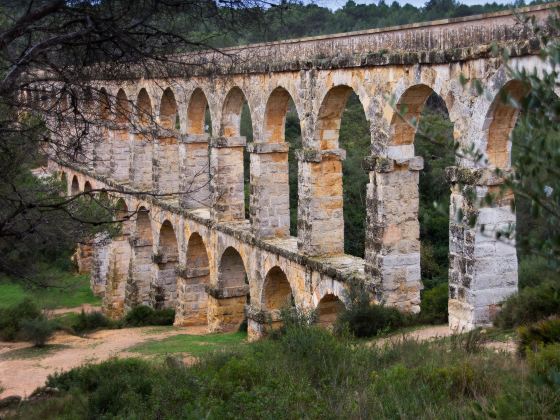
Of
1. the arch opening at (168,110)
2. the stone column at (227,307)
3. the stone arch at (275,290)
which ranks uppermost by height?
the arch opening at (168,110)

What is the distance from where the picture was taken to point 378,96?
11086 mm

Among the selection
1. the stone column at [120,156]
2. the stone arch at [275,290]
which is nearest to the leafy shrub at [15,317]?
the stone column at [120,156]

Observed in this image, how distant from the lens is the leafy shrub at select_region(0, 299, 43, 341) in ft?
59.5

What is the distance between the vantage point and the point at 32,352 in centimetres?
1634

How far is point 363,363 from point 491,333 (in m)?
2.05

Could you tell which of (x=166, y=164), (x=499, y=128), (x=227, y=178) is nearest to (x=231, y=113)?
(x=227, y=178)

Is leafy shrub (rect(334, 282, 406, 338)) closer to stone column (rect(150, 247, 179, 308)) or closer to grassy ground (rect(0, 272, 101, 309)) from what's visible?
stone column (rect(150, 247, 179, 308))

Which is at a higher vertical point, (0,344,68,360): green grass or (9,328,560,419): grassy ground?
(9,328,560,419): grassy ground

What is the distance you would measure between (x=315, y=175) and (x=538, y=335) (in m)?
6.09

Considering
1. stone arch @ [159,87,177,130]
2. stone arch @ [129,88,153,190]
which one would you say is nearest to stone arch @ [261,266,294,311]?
stone arch @ [159,87,177,130]

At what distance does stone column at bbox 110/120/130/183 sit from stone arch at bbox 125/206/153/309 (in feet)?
9.59

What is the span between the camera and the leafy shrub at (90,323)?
63.9ft

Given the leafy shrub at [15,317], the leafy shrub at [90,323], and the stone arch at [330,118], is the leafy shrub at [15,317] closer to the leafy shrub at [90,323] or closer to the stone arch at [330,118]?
the leafy shrub at [90,323]

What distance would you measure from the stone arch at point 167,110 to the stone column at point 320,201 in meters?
7.67
